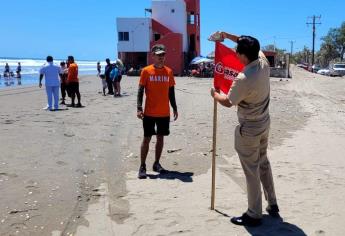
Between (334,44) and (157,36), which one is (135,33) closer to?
(157,36)

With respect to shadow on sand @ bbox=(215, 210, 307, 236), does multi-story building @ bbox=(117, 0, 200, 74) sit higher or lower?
higher

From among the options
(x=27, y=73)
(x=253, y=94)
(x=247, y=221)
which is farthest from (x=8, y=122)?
(x=27, y=73)

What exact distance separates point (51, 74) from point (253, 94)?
37.3 ft

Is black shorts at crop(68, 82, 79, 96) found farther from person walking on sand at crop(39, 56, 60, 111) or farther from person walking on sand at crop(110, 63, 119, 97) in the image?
person walking on sand at crop(110, 63, 119, 97)

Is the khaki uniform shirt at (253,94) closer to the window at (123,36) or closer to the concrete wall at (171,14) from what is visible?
the window at (123,36)

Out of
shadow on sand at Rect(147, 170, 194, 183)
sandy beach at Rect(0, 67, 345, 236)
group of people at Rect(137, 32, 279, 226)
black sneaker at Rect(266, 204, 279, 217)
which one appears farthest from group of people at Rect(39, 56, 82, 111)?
black sneaker at Rect(266, 204, 279, 217)

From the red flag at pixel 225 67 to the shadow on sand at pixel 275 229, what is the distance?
56.0 inches

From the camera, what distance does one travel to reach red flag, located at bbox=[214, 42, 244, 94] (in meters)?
5.12

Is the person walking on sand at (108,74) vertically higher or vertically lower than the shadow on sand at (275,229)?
higher

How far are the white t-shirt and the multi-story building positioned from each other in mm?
→ 36346

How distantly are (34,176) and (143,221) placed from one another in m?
2.34

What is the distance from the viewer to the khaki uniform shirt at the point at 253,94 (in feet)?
14.9

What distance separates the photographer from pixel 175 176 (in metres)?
6.82

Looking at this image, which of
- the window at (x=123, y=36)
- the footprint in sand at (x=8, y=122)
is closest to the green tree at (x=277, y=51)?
the window at (x=123, y=36)
